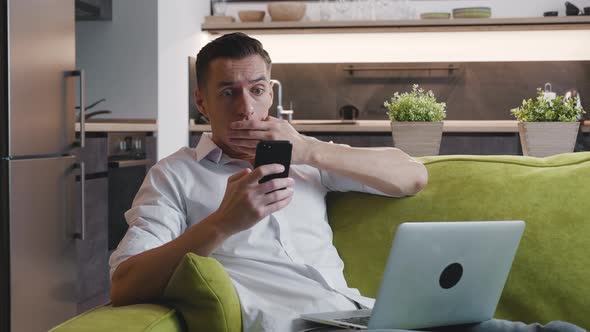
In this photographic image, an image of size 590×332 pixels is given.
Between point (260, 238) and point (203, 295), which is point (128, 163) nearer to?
point (260, 238)

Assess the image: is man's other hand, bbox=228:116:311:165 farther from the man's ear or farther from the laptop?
the laptop

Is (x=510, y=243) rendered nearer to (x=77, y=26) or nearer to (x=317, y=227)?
(x=317, y=227)

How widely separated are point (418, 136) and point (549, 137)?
0.43m

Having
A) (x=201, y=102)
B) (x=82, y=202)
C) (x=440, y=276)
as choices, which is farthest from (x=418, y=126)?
(x=82, y=202)

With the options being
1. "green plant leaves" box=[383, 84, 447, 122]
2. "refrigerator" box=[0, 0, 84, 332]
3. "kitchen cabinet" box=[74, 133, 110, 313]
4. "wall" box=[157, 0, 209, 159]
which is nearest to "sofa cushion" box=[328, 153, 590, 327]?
"green plant leaves" box=[383, 84, 447, 122]

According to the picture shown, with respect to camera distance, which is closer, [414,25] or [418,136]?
[418,136]

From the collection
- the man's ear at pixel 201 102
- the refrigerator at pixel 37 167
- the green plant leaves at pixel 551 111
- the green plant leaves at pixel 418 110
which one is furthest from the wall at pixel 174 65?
the man's ear at pixel 201 102

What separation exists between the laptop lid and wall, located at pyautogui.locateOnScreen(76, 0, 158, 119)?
3530 mm

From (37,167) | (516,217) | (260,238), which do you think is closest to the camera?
(260,238)

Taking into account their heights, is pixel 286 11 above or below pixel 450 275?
above

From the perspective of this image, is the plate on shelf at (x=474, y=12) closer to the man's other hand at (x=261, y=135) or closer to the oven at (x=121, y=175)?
the oven at (x=121, y=175)

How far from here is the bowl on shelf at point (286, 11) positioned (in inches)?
224

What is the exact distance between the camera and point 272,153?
1579mm

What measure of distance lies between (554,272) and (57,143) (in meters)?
2.12
